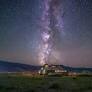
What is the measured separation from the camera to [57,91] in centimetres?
2494

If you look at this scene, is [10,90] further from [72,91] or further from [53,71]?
[53,71]

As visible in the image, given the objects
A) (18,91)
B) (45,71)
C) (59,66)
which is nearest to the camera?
(18,91)

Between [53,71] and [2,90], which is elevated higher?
[53,71]

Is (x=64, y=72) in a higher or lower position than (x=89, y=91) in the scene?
higher

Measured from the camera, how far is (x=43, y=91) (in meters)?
24.4

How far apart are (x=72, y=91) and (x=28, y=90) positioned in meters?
3.73

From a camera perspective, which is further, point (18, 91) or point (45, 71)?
point (45, 71)

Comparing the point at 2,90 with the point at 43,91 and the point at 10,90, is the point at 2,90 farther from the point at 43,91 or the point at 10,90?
the point at 43,91

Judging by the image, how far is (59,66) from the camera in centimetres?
6034

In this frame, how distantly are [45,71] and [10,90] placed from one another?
3167 cm

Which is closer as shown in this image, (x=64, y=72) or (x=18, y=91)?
(x=18, y=91)

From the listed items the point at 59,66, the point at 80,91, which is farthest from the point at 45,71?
the point at 80,91

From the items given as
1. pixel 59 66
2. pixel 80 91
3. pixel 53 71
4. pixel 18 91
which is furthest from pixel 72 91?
pixel 59 66

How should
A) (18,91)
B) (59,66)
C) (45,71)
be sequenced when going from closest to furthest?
(18,91)
(45,71)
(59,66)
